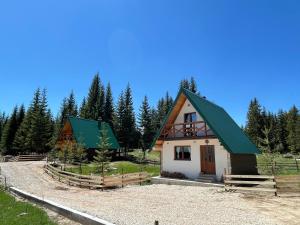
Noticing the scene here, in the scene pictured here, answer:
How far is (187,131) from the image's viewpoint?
79.1 feet

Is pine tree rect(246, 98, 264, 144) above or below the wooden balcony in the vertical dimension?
above

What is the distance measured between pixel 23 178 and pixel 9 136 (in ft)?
136

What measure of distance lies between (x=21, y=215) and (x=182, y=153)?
15089 mm

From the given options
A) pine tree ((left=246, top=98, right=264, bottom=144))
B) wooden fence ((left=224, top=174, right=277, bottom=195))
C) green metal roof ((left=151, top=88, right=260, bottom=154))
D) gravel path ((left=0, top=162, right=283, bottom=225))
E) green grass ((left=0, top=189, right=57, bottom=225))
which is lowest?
green grass ((left=0, top=189, right=57, bottom=225))

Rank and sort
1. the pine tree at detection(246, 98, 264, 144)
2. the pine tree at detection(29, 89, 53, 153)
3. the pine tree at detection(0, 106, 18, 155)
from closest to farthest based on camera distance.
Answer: the pine tree at detection(29, 89, 53, 153), the pine tree at detection(0, 106, 18, 155), the pine tree at detection(246, 98, 264, 144)

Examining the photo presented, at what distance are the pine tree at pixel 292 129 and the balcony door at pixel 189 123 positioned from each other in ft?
180

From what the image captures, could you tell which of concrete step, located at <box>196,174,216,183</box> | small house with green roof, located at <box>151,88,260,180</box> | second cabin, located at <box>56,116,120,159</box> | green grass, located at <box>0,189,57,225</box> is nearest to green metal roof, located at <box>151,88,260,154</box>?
small house with green roof, located at <box>151,88,260,180</box>

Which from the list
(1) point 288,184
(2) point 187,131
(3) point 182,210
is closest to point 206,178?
(2) point 187,131

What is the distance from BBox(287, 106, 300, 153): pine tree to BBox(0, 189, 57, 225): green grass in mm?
69337

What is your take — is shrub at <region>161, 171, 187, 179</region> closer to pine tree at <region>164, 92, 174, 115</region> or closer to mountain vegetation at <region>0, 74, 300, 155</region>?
mountain vegetation at <region>0, 74, 300, 155</region>

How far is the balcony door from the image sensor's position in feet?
77.8

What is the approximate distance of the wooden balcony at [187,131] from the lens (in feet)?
74.2

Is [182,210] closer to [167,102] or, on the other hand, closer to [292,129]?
[167,102]

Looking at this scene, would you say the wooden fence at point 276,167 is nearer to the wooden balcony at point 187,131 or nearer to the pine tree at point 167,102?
the wooden balcony at point 187,131
